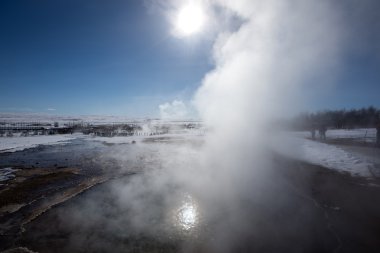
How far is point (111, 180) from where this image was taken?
10500mm

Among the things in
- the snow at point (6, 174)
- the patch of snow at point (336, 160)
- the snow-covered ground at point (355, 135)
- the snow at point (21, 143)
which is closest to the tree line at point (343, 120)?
the snow-covered ground at point (355, 135)

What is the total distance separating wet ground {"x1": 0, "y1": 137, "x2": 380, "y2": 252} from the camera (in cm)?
546

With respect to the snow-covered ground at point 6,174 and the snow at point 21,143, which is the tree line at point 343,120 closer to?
the snow at point 21,143

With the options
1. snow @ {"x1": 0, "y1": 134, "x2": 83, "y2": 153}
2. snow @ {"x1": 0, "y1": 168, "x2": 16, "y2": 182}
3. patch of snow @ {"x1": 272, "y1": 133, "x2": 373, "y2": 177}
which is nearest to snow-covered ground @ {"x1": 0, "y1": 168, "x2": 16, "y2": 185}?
snow @ {"x1": 0, "y1": 168, "x2": 16, "y2": 182}

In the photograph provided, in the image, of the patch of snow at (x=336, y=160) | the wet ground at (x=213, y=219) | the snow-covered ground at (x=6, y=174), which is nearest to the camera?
the wet ground at (x=213, y=219)

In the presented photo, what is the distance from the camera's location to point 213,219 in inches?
263

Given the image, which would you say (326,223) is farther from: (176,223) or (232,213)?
(176,223)

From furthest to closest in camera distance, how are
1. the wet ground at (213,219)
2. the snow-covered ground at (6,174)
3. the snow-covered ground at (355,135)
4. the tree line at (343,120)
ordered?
the tree line at (343,120)
the snow-covered ground at (355,135)
the snow-covered ground at (6,174)
the wet ground at (213,219)

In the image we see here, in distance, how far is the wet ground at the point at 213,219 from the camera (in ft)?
17.9

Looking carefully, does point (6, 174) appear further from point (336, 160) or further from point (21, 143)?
point (336, 160)

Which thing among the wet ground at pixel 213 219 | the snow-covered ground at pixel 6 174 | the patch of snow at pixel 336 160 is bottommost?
the wet ground at pixel 213 219

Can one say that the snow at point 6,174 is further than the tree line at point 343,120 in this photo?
No

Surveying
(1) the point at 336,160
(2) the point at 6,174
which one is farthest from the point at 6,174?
(1) the point at 336,160

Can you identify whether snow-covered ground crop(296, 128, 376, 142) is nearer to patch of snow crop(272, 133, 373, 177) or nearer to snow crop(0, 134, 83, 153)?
patch of snow crop(272, 133, 373, 177)
